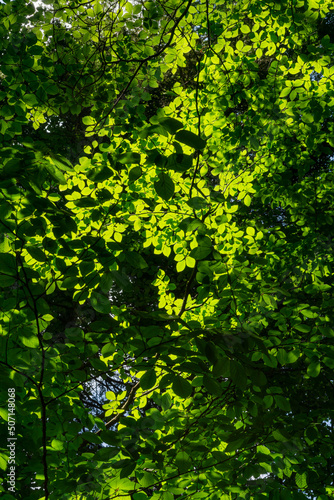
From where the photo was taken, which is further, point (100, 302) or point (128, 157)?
point (100, 302)

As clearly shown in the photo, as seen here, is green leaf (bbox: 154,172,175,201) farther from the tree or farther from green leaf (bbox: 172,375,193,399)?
green leaf (bbox: 172,375,193,399)

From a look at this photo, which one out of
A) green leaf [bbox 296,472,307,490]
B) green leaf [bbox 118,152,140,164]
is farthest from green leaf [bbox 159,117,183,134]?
green leaf [bbox 296,472,307,490]

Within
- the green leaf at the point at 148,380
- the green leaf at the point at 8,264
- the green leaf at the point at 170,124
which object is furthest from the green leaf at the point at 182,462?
the green leaf at the point at 170,124

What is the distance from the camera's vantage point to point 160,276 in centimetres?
388

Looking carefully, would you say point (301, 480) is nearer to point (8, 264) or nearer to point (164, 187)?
point (164, 187)

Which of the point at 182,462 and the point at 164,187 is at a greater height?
the point at 164,187

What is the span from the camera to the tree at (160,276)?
66.7 inches

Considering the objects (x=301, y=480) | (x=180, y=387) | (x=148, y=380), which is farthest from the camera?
(x=301, y=480)

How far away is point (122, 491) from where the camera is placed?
6.29 ft

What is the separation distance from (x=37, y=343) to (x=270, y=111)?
3175 mm

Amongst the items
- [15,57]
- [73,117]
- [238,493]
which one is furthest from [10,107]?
[73,117]

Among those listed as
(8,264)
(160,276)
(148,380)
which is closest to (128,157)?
(8,264)

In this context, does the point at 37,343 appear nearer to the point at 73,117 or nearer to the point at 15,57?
the point at 15,57

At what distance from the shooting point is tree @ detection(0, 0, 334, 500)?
1693 mm
